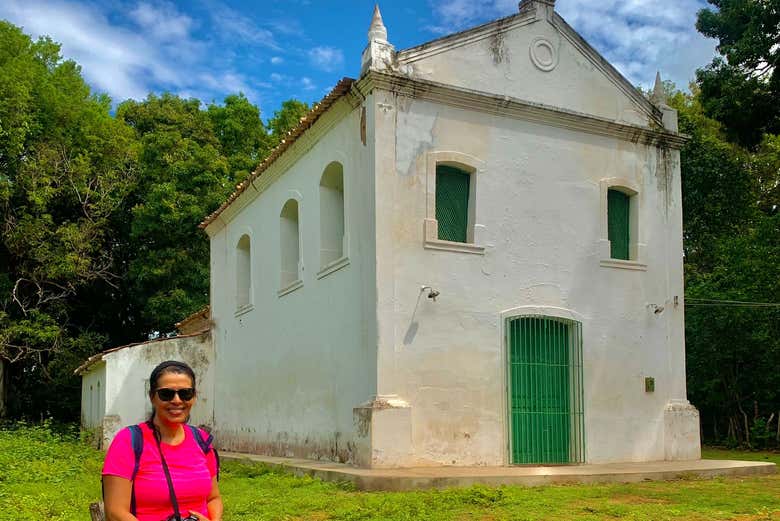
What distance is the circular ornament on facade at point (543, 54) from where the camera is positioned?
526 inches

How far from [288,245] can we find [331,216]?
236 centimetres

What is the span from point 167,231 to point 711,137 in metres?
17.3

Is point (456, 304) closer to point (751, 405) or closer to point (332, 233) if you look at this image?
point (332, 233)

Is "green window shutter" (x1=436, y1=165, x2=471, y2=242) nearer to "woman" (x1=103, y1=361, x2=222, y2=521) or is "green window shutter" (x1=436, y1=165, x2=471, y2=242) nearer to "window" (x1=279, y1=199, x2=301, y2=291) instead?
"window" (x1=279, y1=199, x2=301, y2=291)

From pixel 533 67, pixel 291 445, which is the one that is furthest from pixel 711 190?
pixel 291 445

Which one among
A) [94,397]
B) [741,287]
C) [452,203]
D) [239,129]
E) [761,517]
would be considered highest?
[239,129]

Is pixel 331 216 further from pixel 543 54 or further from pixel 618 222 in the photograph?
pixel 618 222

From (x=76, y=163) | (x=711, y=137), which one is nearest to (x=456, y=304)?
(x=711, y=137)

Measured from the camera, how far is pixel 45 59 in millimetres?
28516

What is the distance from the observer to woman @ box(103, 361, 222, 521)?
3.53 metres

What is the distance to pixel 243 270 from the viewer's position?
19.3m

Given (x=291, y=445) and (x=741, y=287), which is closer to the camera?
(x=291, y=445)

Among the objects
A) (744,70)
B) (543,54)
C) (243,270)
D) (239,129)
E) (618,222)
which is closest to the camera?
(543,54)

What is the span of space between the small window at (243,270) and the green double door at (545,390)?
8186 millimetres
